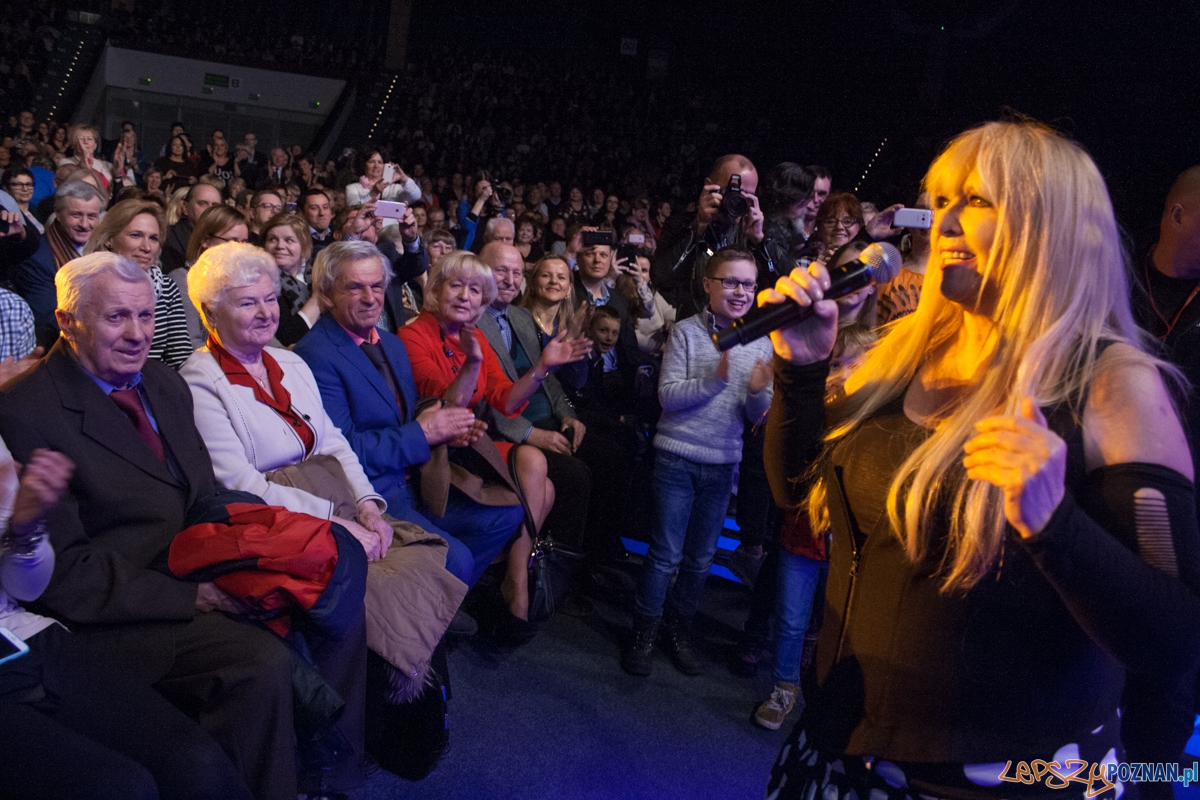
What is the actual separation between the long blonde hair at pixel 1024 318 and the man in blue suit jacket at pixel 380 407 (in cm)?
197

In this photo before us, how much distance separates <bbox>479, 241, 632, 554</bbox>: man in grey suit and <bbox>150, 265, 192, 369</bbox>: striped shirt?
114cm

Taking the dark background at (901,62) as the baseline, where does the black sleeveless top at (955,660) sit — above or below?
below

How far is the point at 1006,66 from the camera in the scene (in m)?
13.4

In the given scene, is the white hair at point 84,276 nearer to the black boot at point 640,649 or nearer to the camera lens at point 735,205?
the black boot at point 640,649

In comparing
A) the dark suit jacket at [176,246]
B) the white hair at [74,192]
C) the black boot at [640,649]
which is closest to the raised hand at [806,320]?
the black boot at [640,649]

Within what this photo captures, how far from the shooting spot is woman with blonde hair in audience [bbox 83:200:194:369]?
2992 mm

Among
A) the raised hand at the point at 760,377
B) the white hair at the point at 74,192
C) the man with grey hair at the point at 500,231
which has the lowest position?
the raised hand at the point at 760,377

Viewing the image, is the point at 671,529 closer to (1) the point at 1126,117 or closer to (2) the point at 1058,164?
(2) the point at 1058,164

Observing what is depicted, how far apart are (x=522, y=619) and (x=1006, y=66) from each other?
45.6 feet

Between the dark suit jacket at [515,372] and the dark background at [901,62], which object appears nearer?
the dark suit jacket at [515,372]

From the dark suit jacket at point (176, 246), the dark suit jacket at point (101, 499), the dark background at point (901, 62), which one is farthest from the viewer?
the dark background at point (901, 62)

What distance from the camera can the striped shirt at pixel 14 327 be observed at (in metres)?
2.54

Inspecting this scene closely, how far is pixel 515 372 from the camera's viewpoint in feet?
12.0

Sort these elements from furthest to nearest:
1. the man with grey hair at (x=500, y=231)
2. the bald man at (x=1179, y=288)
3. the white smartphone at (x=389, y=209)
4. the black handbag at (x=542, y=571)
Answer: the man with grey hair at (x=500, y=231) → the white smartphone at (x=389, y=209) → the black handbag at (x=542, y=571) → the bald man at (x=1179, y=288)
